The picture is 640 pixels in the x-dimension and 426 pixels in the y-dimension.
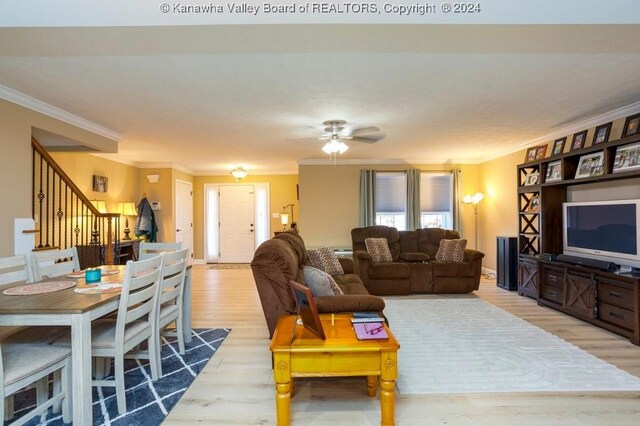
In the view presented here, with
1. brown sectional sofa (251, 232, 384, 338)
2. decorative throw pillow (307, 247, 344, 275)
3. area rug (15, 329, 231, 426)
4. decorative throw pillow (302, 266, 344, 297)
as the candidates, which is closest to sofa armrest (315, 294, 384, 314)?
brown sectional sofa (251, 232, 384, 338)

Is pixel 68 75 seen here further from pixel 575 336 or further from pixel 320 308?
pixel 575 336

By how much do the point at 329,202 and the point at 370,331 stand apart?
4.96 metres

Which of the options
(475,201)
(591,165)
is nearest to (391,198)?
(475,201)

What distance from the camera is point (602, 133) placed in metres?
3.79

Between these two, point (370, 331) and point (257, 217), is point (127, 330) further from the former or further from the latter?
point (257, 217)

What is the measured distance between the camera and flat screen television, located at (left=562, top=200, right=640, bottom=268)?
3.48 meters

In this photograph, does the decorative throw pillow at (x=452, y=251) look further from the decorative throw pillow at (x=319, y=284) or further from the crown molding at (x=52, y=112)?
the crown molding at (x=52, y=112)

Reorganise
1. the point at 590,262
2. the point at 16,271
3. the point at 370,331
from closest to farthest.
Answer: the point at 370,331 < the point at 16,271 < the point at 590,262

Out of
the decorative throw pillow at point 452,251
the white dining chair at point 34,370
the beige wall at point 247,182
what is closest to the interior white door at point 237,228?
the beige wall at point 247,182

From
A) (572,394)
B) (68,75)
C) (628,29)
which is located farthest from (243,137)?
(572,394)

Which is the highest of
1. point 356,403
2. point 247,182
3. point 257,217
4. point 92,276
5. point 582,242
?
point 247,182

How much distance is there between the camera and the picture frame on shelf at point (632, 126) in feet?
11.0

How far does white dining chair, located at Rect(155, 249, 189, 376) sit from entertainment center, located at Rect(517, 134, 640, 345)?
4306mm

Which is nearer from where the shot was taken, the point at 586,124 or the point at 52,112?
the point at 52,112
